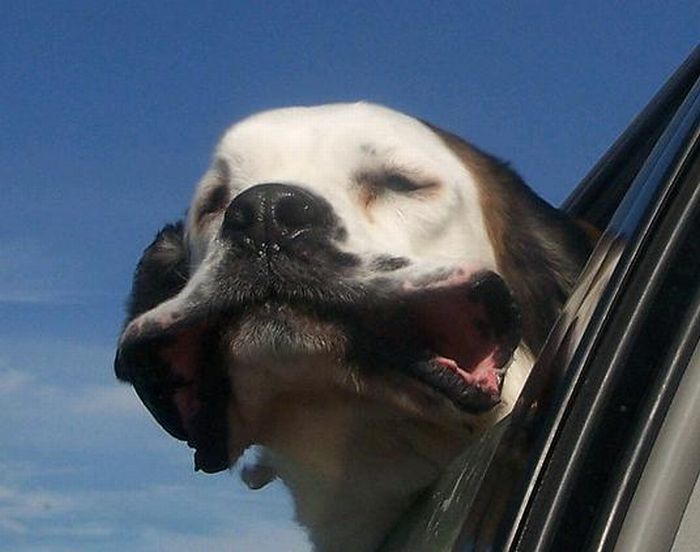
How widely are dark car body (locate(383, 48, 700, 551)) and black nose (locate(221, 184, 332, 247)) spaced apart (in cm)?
78

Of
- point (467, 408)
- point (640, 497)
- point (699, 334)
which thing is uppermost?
point (699, 334)

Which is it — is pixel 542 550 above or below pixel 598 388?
below

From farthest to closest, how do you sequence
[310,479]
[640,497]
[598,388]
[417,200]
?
1. [417,200]
2. [310,479]
3. [598,388]
4. [640,497]

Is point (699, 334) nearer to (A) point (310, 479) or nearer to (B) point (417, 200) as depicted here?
(A) point (310, 479)

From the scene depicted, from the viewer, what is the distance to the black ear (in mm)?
3566

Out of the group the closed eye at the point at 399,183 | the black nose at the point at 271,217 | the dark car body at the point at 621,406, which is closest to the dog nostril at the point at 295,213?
the black nose at the point at 271,217

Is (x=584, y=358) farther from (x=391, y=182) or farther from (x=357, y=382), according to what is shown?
(x=391, y=182)

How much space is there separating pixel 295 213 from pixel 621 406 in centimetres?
131

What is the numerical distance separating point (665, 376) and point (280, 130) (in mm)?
1891

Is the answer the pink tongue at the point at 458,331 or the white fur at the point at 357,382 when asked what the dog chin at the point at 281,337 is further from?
the pink tongue at the point at 458,331

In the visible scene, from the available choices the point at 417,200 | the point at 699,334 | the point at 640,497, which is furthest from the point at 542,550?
the point at 417,200

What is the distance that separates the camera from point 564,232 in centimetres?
370

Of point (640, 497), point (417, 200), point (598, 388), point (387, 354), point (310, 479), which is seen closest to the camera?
point (640, 497)

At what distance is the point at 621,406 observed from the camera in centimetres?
183
